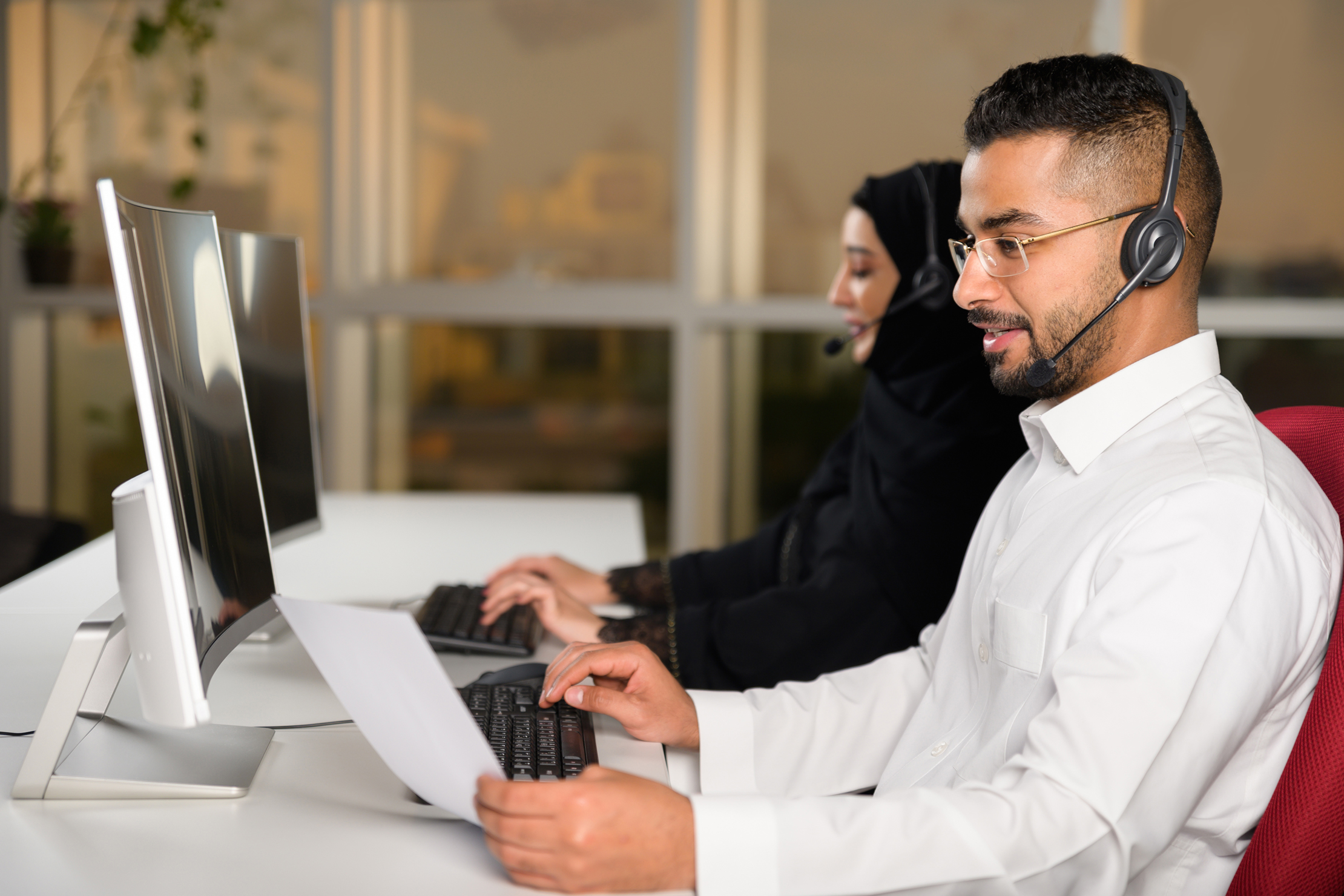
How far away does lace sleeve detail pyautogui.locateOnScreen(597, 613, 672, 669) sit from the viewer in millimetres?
1373

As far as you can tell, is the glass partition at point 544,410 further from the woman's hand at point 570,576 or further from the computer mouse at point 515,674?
the computer mouse at point 515,674

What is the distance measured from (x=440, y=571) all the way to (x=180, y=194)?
79.2 inches

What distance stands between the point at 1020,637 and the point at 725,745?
0.28m

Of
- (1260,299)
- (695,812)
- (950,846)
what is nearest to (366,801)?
(695,812)

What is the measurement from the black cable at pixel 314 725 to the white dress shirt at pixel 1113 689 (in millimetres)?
319

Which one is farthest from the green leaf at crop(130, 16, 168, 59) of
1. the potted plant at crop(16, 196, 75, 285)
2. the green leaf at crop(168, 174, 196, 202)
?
the potted plant at crop(16, 196, 75, 285)

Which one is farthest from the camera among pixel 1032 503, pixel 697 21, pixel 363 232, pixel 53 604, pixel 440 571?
pixel 363 232

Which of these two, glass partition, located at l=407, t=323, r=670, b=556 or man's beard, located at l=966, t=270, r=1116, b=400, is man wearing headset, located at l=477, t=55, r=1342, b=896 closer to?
man's beard, located at l=966, t=270, r=1116, b=400

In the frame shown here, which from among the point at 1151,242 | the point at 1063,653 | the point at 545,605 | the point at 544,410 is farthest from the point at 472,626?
the point at 544,410

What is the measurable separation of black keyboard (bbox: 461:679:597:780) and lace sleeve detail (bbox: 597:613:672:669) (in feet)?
1.04

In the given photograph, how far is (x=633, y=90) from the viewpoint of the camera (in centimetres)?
322

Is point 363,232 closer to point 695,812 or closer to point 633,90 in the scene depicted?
point 633,90

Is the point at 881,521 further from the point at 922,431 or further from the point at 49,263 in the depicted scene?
the point at 49,263

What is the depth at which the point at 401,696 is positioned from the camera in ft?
2.33
